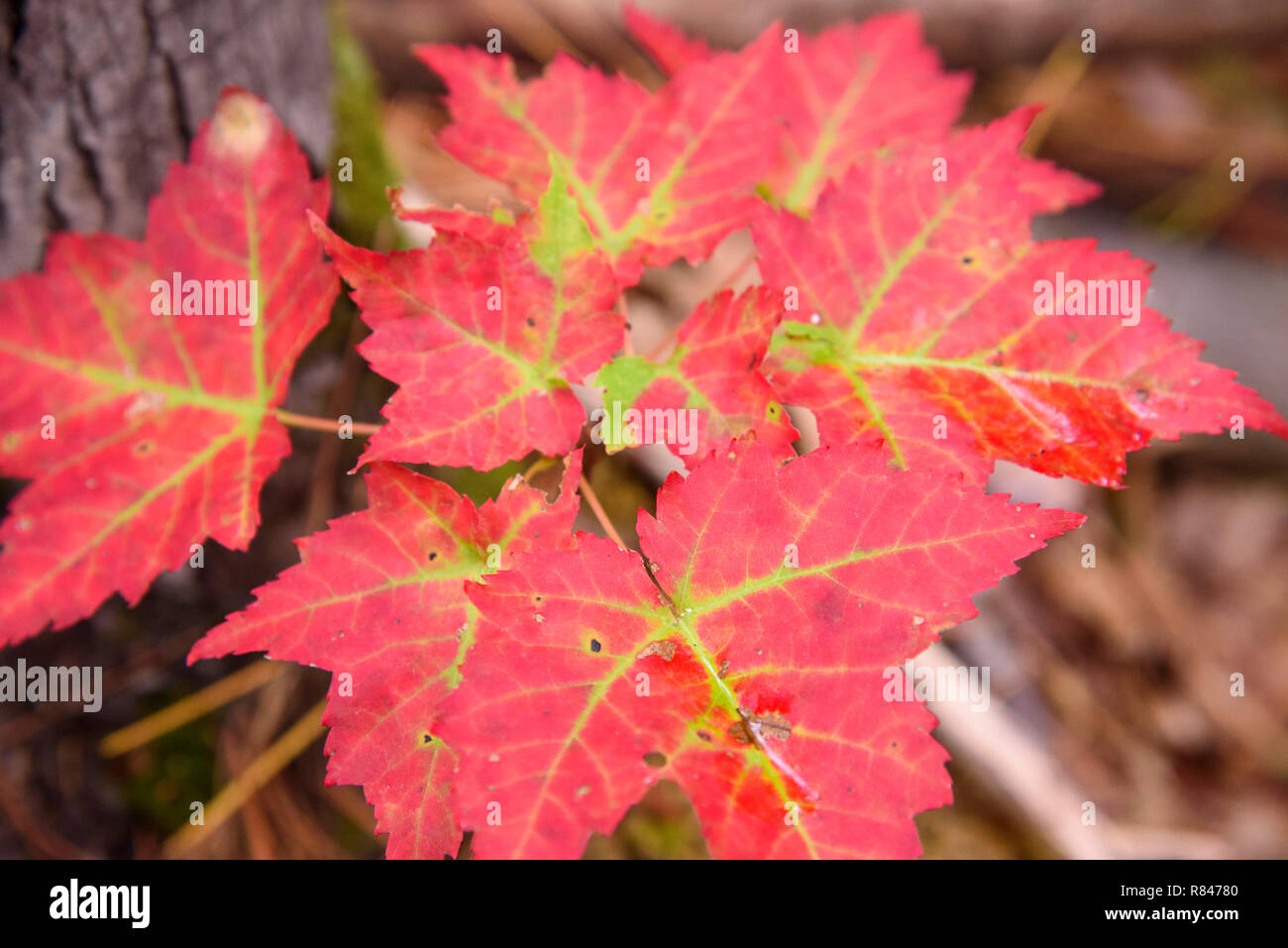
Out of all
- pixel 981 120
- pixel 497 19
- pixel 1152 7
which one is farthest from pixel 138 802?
pixel 1152 7

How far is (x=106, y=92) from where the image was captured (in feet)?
3.20

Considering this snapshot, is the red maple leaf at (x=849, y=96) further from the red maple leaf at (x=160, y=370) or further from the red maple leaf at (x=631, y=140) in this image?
the red maple leaf at (x=160, y=370)

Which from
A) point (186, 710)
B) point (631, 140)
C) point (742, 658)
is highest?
point (631, 140)

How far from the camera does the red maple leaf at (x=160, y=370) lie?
2.75 feet

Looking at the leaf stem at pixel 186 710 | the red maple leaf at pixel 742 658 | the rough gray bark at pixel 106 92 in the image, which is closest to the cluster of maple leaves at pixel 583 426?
the red maple leaf at pixel 742 658

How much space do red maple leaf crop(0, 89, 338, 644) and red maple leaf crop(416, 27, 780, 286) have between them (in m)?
0.22

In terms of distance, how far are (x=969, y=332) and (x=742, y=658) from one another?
0.42 metres

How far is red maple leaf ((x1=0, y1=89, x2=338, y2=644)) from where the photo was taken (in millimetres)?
838

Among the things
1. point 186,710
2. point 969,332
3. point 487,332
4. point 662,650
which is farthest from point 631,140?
point 186,710

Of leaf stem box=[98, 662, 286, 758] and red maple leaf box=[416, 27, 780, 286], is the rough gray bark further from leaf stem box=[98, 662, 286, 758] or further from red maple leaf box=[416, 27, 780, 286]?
leaf stem box=[98, 662, 286, 758]

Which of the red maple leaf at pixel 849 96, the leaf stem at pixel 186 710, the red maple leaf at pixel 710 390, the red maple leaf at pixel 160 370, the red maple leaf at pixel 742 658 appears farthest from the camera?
the leaf stem at pixel 186 710

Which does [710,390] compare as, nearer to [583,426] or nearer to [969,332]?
[583,426]

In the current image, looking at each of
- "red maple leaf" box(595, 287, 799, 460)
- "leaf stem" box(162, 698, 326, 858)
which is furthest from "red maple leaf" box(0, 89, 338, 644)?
"leaf stem" box(162, 698, 326, 858)

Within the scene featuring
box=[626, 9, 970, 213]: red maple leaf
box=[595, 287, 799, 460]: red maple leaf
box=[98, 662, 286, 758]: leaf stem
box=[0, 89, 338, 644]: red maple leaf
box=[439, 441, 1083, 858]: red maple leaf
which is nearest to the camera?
box=[439, 441, 1083, 858]: red maple leaf
